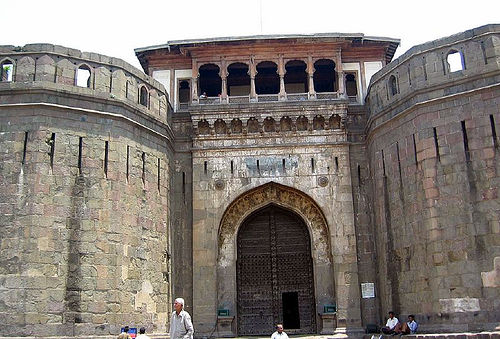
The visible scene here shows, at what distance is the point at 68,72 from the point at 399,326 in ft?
39.1

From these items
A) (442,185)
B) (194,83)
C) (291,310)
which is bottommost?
(291,310)

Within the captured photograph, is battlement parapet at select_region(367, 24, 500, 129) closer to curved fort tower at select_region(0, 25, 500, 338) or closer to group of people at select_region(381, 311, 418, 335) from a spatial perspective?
curved fort tower at select_region(0, 25, 500, 338)

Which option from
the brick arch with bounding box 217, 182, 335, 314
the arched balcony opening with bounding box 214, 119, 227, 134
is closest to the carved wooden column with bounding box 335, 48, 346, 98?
the brick arch with bounding box 217, 182, 335, 314

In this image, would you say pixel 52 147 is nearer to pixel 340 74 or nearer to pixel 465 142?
pixel 340 74

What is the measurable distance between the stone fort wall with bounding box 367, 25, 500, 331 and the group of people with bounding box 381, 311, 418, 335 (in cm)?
28

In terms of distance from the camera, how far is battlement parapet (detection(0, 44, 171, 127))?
54.2 feet

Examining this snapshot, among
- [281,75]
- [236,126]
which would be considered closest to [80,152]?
[236,126]

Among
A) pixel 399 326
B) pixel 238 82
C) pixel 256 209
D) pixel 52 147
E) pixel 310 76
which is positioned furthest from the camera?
pixel 238 82

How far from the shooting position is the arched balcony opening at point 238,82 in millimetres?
22656

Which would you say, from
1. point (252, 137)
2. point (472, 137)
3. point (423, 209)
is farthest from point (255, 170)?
point (472, 137)

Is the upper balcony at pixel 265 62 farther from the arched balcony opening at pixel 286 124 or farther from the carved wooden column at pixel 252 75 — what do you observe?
the arched balcony opening at pixel 286 124

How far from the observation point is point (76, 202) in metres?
16.0

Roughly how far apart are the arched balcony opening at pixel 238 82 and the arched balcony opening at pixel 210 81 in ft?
1.61

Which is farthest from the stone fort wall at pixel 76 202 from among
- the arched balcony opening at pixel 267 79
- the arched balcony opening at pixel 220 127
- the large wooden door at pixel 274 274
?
the arched balcony opening at pixel 267 79
